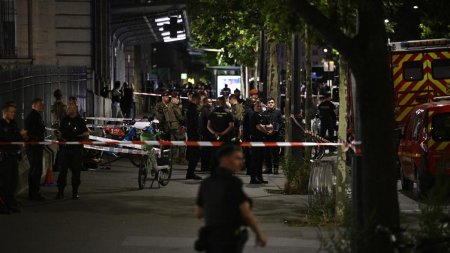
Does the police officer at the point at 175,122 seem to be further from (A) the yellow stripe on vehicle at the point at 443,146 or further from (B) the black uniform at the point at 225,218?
(B) the black uniform at the point at 225,218

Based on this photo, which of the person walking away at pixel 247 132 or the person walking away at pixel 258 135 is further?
the person walking away at pixel 247 132

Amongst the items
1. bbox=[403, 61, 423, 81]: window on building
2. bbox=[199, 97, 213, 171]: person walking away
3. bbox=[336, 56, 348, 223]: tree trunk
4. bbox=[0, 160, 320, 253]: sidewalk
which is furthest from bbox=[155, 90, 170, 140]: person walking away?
bbox=[336, 56, 348, 223]: tree trunk

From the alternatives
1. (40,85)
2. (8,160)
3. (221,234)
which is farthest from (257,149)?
(221,234)

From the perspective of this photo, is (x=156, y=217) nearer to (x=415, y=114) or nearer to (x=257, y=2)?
(x=257, y=2)

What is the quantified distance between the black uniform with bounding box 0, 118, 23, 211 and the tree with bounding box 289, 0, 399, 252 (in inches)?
263

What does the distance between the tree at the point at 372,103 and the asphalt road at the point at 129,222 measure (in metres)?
2.52

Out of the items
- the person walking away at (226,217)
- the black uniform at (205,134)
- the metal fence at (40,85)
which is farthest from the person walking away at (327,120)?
the person walking away at (226,217)

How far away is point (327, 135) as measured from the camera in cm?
3056

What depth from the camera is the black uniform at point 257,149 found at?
20.9 metres

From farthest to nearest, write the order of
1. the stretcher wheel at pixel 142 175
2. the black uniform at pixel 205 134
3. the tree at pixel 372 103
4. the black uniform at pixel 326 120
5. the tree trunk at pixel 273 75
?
1. the tree trunk at pixel 273 75
2. the black uniform at pixel 326 120
3. the black uniform at pixel 205 134
4. the stretcher wheel at pixel 142 175
5. the tree at pixel 372 103

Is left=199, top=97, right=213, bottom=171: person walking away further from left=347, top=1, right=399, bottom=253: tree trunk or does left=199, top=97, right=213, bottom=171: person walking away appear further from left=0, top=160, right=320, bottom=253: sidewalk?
left=347, top=1, right=399, bottom=253: tree trunk

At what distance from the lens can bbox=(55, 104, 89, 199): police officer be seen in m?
17.3

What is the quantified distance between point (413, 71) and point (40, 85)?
8.88 metres

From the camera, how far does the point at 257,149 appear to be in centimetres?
2081
